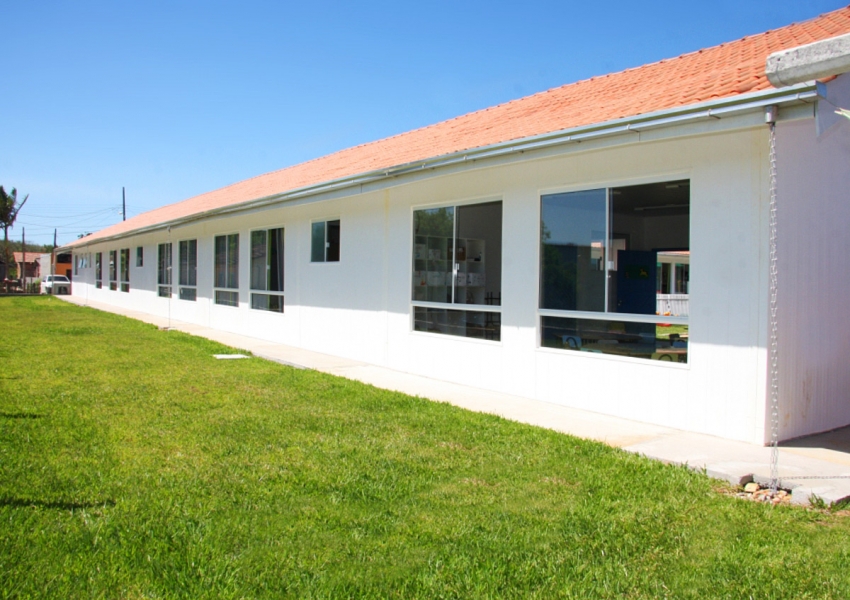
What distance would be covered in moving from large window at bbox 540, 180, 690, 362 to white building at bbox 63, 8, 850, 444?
0.02m

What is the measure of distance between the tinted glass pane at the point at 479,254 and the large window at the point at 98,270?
94.3 feet

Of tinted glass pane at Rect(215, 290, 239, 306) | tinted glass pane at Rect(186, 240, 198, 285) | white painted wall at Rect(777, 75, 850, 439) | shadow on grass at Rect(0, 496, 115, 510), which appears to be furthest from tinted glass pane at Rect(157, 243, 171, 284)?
white painted wall at Rect(777, 75, 850, 439)

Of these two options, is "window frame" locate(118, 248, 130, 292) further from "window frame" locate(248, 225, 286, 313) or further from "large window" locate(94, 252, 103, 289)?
"window frame" locate(248, 225, 286, 313)

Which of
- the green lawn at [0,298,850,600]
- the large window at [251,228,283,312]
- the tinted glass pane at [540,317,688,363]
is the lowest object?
the green lawn at [0,298,850,600]

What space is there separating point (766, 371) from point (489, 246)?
4.00m

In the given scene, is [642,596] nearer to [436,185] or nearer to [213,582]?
[213,582]

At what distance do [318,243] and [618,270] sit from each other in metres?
7.31

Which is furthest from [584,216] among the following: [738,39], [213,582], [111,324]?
[111,324]

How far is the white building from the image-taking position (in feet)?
20.6

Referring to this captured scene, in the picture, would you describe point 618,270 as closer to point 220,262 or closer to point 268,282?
point 268,282

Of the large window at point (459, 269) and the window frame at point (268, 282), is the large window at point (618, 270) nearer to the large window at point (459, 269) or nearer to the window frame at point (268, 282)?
the large window at point (459, 269)

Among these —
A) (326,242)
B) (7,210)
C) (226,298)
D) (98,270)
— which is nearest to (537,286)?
(326,242)

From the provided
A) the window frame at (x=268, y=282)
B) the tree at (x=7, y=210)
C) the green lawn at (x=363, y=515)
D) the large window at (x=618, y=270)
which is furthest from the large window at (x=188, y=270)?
the tree at (x=7, y=210)

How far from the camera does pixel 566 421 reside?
725 centimetres
